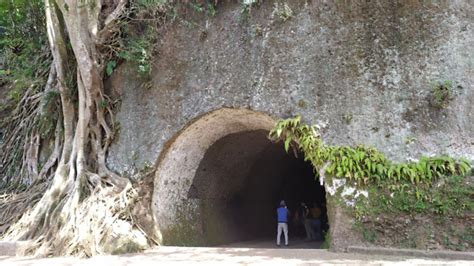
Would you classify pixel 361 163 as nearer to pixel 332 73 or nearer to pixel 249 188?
pixel 332 73

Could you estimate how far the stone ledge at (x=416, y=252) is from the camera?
19.0 ft

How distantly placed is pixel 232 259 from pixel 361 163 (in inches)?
92.0

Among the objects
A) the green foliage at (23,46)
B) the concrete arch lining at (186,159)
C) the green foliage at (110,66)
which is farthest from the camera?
the green foliage at (23,46)

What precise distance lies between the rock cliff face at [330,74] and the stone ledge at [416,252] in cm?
136

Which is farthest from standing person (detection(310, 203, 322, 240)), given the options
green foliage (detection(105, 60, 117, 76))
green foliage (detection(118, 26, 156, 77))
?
green foliage (detection(105, 60, 117, 76))

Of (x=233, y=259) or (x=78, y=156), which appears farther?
(x=78, y=156)

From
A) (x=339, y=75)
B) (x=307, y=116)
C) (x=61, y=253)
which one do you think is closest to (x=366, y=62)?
(x=339, y=75)

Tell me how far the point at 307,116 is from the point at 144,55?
337cm

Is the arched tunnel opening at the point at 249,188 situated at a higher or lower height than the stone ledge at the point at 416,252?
higher

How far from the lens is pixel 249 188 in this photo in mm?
11773

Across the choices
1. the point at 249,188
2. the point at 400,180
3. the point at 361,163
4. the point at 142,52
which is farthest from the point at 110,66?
the point at 400,180

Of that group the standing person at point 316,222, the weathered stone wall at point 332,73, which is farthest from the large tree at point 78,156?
the standing person at point 316,222

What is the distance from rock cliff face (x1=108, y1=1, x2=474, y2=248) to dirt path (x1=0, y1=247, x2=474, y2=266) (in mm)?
1684

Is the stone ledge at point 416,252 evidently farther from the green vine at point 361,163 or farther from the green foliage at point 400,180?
the green vine at point 361,163
